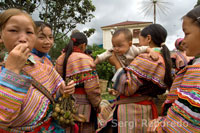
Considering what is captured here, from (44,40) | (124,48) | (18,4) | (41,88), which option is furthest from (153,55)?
(18,4)

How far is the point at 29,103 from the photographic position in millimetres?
1187

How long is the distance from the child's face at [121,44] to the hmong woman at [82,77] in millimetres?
591

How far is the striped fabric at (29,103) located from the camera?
0.96 m

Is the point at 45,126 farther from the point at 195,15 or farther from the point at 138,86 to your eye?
the point at 195,15

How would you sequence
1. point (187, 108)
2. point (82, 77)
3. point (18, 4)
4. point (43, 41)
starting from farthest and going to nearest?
point (18, 4) < point (82, 77) < point (43, 41) < point (187, 108)

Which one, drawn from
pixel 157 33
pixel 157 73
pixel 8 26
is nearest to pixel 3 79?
pixel 8 26

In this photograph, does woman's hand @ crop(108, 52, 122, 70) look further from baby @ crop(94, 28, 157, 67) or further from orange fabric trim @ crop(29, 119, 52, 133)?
orange fabric trim @ crop(29, 119, 52, 133)

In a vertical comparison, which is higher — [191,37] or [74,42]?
[74,42]

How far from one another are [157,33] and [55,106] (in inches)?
67.4

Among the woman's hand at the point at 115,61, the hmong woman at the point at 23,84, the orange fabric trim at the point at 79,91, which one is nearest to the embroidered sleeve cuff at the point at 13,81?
the hmong woman at the point at 23,84

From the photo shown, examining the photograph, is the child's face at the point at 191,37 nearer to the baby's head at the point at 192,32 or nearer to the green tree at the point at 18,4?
the baby's head at the point at 192,32

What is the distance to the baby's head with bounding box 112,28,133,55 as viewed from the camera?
2092 millimetres

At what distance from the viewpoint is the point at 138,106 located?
1970 millimetres

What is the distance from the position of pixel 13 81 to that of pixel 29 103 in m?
0.29
